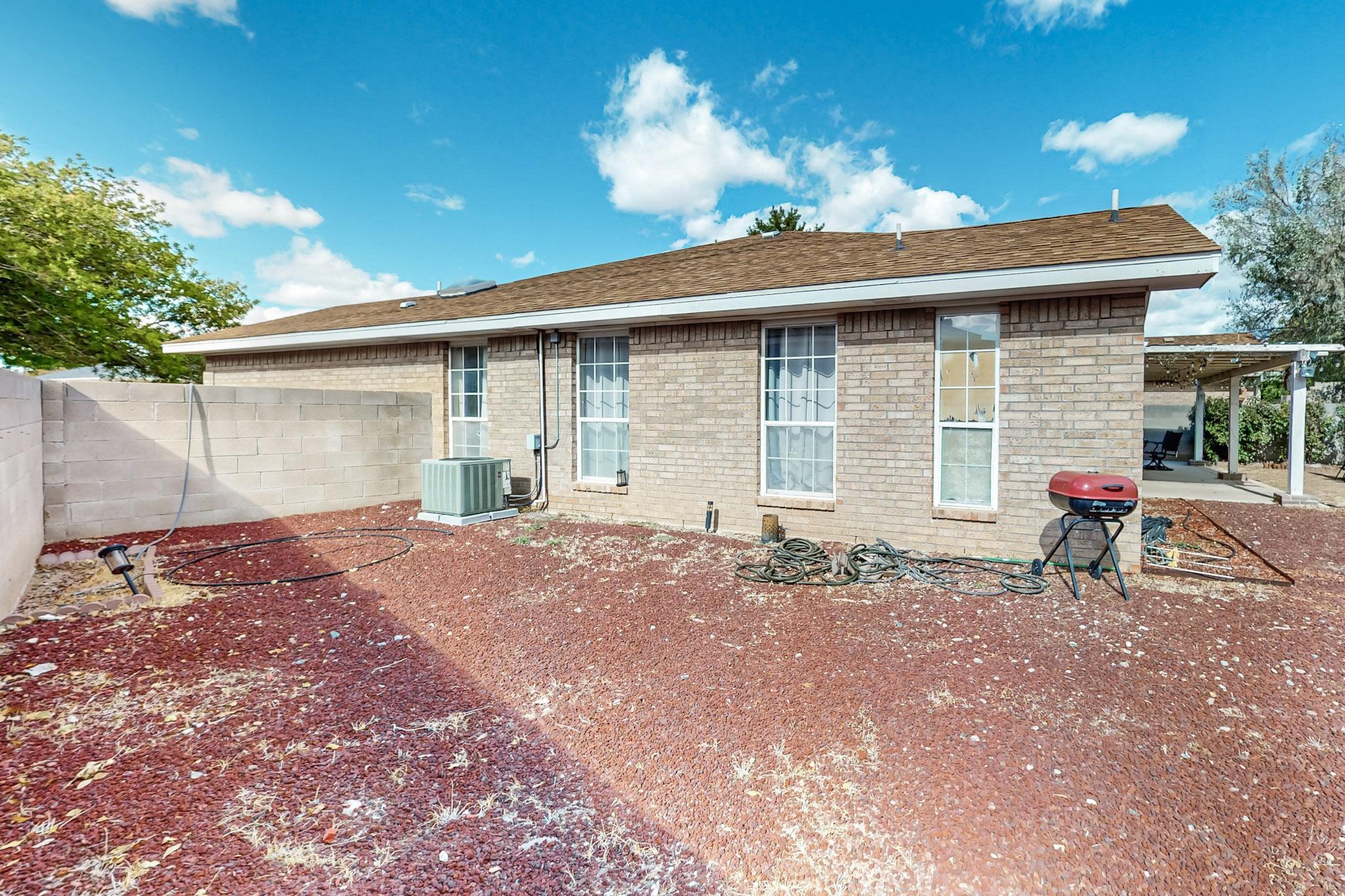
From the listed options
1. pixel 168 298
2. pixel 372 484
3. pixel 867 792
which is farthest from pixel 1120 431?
pixel 168 298

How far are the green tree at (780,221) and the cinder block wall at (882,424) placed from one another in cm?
2272

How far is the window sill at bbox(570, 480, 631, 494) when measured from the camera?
775cm

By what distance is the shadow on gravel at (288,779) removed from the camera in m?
1.84

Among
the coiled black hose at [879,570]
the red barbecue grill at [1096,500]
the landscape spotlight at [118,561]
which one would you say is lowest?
the coiled black hose at [879,570]

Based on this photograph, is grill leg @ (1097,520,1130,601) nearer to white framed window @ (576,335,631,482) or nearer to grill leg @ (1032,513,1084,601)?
grill leg @ (1032,513,1084,601)

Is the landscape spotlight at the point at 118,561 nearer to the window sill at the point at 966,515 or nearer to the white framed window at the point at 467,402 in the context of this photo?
the white framed window at the point at 467,402

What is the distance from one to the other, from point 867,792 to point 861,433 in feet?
14.8

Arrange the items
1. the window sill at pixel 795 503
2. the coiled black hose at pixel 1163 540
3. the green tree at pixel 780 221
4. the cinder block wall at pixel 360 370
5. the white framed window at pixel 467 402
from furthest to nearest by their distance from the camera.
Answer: the green tree at pixel 780 221 < the cinder block wall at pixel 360 370 < the white framed window at pixel 467 402 < the window sill at pixel 795 503 < the coiled black hose at pixel 1163 540

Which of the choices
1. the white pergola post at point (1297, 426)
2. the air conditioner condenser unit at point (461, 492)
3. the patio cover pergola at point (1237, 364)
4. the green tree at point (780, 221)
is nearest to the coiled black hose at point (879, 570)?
the air conditioner condenser unit at point (461, 492)

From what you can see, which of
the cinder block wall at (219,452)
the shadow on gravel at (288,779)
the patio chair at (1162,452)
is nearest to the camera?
the shadow on gravel at (288,779)

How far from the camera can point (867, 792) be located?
227 centimetres

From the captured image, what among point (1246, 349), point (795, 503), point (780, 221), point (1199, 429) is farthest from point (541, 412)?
point (780, 221)

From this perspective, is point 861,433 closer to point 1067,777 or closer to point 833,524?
point 833,524

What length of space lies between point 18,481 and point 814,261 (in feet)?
27.9
